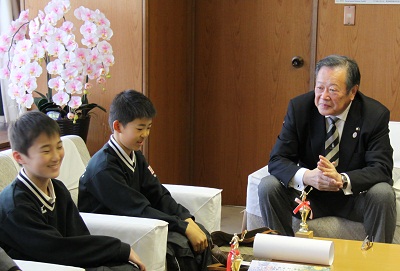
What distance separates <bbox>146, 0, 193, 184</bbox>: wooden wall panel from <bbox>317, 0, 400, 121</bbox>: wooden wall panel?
914mm

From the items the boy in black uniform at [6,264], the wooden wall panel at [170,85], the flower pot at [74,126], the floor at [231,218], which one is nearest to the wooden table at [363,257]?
the boy in black uniform at [6,264]

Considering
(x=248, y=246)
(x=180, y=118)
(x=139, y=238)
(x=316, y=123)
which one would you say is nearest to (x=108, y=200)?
(x=139, y=238)

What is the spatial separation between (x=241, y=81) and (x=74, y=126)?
1.46 metres

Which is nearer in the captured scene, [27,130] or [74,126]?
[27,130]

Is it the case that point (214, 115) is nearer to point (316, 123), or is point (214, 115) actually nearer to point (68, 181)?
point (316, 123)

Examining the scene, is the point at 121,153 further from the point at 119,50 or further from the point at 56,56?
the point at 119,50

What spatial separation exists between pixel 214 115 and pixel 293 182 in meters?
1.65

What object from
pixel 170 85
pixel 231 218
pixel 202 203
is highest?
pixel 170 85

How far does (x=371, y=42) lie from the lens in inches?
165

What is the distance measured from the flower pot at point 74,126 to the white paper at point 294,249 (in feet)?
4.74

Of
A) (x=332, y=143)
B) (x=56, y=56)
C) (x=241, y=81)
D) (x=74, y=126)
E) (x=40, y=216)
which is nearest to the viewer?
(x=40, y=216)

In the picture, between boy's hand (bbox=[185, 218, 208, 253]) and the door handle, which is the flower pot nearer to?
boy's hand (bbox=[185, 218, 208, 253])

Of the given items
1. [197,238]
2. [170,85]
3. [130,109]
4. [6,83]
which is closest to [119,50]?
[170,85]

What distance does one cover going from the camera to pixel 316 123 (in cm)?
317
